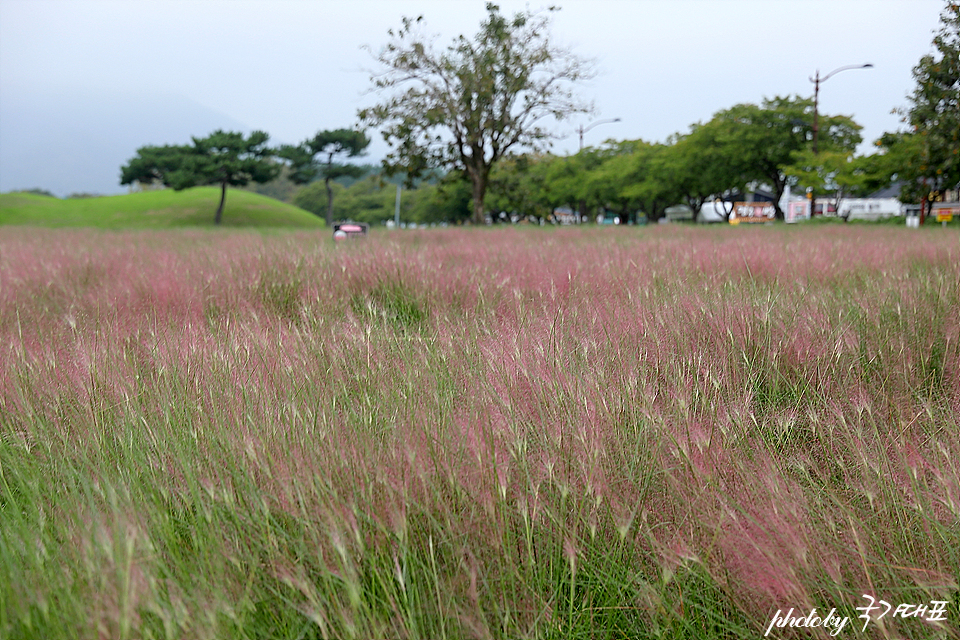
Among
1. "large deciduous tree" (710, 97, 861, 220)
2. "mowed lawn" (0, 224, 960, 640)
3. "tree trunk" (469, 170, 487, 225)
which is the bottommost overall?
"mowed lawn" (0, 224, 960, 640)

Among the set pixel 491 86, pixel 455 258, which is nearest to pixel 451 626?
pixel 455 258

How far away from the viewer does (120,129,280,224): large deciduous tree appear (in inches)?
1564

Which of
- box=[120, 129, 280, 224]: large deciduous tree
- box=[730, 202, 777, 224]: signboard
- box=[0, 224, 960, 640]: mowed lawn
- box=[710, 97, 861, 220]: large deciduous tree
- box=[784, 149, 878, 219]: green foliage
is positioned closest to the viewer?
box=[0, 224, 960, 640]: mowed lawn

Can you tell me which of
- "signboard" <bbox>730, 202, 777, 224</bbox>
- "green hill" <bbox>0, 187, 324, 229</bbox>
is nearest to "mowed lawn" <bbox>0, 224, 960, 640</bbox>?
"green hill" <bbox>0, 187, 324, 229</bbox>

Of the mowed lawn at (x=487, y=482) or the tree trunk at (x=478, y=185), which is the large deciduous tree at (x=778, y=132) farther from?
the mowed lawn at (x=487, y=482)

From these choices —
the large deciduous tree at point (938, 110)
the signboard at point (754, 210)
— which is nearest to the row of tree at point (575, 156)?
the large deciduous tree at point (938, 110)

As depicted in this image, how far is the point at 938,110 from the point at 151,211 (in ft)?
161

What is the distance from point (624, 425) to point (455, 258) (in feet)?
13.5

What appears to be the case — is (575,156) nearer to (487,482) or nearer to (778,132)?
(778,132)

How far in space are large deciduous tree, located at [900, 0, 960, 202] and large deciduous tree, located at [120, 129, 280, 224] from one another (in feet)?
121

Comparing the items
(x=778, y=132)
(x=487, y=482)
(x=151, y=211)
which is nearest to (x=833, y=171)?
(x=778, y=132)

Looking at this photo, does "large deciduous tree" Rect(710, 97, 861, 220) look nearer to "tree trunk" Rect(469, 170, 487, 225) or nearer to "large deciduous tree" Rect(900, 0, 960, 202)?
"large deciduous tree" Rect(900, 0, 960, 202)

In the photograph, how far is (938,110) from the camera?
20.2 m

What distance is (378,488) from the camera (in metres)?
1.18
